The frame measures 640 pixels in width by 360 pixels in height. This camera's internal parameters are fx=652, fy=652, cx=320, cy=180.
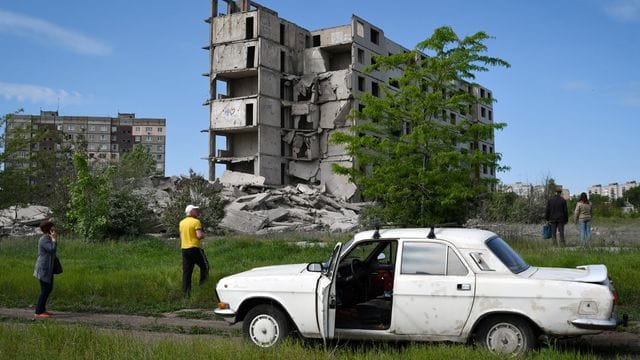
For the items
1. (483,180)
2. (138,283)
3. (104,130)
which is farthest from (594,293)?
(104,130)

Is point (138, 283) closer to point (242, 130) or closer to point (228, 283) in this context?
point (228, 283)

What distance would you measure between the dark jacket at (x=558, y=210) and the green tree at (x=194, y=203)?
56.7 feet

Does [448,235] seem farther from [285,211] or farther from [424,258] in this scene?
[285,211]

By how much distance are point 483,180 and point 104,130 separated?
6829 inches

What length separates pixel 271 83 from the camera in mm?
58156

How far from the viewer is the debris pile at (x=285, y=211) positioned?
36.3 metres

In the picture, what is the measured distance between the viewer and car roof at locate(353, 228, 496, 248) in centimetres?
828

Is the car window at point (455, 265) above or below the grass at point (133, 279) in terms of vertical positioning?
above

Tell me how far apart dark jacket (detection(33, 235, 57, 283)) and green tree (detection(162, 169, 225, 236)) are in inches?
751

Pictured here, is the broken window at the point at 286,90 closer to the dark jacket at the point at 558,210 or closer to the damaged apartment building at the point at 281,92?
the damaged apartment building at the point at 281,92

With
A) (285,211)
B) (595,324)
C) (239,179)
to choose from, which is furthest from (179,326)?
(239,179)

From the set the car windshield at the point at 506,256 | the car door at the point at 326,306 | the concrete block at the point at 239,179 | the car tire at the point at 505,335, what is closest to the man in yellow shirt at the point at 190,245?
the car door at the point at 326,306

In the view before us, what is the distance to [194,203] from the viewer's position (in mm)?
32312

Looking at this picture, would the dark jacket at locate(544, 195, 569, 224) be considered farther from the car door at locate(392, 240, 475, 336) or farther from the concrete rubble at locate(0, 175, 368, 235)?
the concrete rubble at locate(0, 175, 368, 235)
